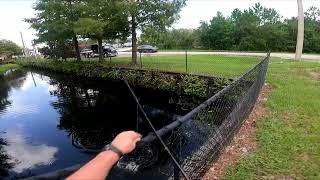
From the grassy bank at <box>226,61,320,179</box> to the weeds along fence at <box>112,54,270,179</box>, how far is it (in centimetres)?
44

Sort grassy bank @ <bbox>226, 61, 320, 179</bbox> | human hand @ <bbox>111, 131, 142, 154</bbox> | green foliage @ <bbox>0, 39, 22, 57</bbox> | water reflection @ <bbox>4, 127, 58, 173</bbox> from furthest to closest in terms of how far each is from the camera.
Answer: green foliage @ <bbox>0, 39, 22, 57</bbox> → water reflection @ <bbox>4, 127, 58, 173</bbox> → grassy bank @ <bbox>226, 61, 320, 179</bbox> → human hand @ <bbox>111, 131, 142, 154</bbox>

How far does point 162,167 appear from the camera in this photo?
8180 mm

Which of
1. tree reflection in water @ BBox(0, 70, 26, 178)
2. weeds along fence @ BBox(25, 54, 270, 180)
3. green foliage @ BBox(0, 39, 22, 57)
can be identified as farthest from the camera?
green foliage @ BBox(0, 39, 22, 57)

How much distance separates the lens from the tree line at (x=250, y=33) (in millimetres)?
37375

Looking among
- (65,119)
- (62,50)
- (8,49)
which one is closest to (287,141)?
(65,119)

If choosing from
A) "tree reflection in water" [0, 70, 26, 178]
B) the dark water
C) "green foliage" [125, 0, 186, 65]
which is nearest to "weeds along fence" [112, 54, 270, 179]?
the dark water

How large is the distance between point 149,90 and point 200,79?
13.4ft

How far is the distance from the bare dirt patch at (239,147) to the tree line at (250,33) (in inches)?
1147

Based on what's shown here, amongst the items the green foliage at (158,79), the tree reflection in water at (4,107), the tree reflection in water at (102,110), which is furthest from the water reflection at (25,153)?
the green foliage at (158,79)

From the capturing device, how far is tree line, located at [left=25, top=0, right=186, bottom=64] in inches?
816

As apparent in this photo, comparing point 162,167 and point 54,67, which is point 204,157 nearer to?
point 162,167

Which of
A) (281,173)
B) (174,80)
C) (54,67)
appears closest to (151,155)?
(281,173)

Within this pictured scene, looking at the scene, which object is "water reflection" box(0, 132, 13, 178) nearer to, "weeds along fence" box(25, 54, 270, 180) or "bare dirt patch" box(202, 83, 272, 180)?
"weeds along fence" box(25, 54, 270, 180)

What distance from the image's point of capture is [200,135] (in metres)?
5.46
